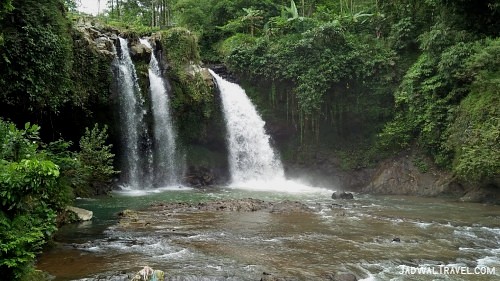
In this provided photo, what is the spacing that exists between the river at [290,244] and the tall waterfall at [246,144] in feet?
32.1

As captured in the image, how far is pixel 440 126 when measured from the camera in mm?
19188

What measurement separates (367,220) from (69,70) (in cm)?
1177

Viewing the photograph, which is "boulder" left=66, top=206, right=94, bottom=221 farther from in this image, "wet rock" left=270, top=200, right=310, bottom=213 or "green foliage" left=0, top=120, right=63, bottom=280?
"green foliage" left=0, top=120, right=63, bottom=280

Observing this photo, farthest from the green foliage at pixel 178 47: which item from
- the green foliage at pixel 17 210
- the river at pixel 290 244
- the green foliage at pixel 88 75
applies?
the green foliage at pixel 17 210

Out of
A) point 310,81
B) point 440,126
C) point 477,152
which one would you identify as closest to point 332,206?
point 477,152

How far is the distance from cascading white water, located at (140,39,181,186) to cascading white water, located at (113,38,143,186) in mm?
1310

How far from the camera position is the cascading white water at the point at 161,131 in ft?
74.9

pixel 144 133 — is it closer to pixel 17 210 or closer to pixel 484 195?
pixel 484 195

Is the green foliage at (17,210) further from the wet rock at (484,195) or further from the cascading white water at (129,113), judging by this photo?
the wet rock at (484,195)

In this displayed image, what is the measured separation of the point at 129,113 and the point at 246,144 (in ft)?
23.3

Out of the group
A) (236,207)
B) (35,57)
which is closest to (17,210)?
(236,207)

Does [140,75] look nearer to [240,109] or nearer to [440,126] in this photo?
[240,109]

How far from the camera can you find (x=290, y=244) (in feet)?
31.6

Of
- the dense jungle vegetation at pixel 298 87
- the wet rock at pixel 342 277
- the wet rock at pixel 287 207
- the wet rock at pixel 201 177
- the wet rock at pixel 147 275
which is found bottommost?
the wet rock at pixel 342 277
